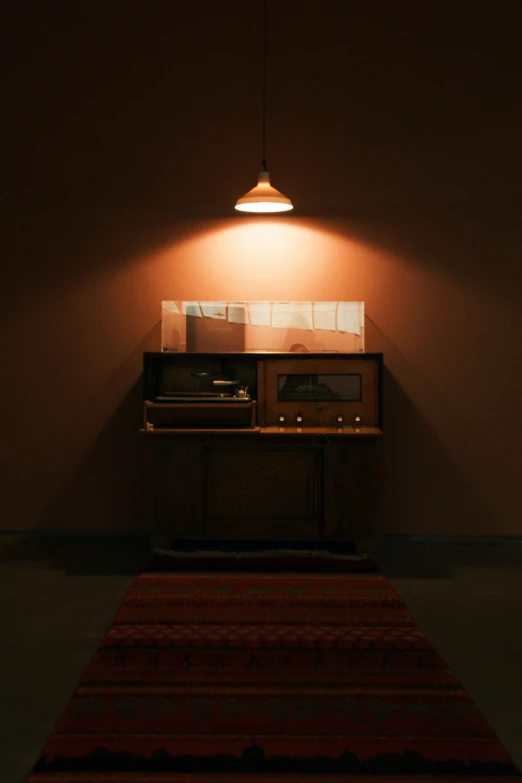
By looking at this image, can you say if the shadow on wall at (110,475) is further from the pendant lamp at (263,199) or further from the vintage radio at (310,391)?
the pendant lamp at (263,199)

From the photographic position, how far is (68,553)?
5.02 metres

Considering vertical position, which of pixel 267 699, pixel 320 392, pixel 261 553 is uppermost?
pixel 320 392

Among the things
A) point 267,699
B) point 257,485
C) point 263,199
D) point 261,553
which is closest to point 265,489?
point 257,485

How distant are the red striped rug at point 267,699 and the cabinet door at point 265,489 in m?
0.66

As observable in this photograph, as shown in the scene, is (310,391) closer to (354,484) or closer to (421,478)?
(354,484)

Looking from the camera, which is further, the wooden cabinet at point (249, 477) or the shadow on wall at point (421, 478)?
the shadow on wall at point (421, 478)

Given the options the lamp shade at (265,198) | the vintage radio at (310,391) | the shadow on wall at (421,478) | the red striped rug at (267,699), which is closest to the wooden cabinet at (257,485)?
the vintage radio at (310,391)

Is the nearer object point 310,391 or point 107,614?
point 107,614

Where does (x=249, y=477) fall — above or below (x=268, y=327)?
below

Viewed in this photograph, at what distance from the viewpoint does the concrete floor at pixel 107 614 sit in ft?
9.33

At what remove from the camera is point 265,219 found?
536 centimetres

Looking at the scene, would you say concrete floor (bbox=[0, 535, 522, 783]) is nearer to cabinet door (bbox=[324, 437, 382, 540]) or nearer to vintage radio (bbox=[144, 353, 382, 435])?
cabinet door (bbox=[324, 437, 382, 540])

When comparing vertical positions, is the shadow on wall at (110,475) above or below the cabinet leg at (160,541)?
above

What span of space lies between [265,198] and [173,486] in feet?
5.56
